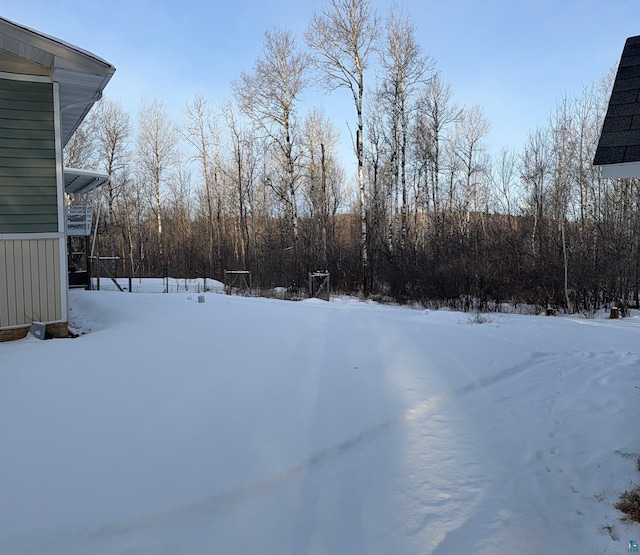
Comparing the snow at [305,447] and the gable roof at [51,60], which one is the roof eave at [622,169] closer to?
the snow at [305,447]

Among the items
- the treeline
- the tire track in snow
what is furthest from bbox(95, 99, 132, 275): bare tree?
the tire track in snow

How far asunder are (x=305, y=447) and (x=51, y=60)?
5907 millimetres

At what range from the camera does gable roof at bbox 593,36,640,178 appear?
3.13 meters

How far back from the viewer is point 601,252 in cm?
1320

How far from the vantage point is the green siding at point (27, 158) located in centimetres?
589

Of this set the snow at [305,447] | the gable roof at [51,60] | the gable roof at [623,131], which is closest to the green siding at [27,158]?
the gable roof at [51,60]

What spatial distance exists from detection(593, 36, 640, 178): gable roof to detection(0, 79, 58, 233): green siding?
6369 millimetres

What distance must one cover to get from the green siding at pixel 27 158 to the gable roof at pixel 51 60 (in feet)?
0.68

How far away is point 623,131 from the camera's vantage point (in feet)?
10.9

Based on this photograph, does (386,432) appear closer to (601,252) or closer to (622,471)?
(622,471)

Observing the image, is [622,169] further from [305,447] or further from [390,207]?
[390,207]

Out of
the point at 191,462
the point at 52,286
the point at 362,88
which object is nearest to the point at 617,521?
the point at 191,462

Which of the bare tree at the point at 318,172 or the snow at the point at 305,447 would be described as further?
the bare tree at the point at 318,172

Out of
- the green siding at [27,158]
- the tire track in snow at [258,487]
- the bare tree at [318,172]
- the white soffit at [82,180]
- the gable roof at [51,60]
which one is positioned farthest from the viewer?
the bare tree at [318,172]
